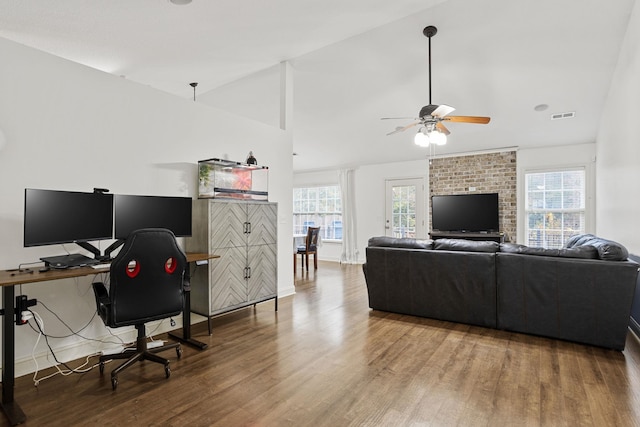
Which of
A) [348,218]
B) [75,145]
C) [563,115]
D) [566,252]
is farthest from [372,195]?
[75,145]

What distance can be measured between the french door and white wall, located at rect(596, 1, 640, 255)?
10.7ft

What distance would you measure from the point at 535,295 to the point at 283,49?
152 inches

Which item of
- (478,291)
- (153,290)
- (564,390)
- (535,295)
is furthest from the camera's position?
(478,291)

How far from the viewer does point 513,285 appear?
10.7 feet

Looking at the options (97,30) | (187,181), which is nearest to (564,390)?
(187,181)

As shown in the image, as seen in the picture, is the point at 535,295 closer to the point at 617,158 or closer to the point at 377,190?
the point at 617,158

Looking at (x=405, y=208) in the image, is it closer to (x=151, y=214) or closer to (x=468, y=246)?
(x=468, y=246)

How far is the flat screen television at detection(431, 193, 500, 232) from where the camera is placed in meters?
6.76

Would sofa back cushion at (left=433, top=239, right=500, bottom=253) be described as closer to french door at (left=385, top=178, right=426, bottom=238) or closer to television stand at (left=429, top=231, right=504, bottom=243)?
television stand at (left=429, top=231, right=504, bottom=243)

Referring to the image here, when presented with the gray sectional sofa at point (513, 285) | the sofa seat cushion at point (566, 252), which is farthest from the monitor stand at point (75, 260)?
the sofa seat cushion at point (566, 252)

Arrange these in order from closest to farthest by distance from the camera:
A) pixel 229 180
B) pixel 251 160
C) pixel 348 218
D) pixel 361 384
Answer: pixel 361 384
pixel 229 180
pixel 251 160
pixel 348 218

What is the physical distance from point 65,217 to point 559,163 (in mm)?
7352

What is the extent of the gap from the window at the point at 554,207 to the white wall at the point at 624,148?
1.21 m

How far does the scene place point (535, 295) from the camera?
3.17 m
